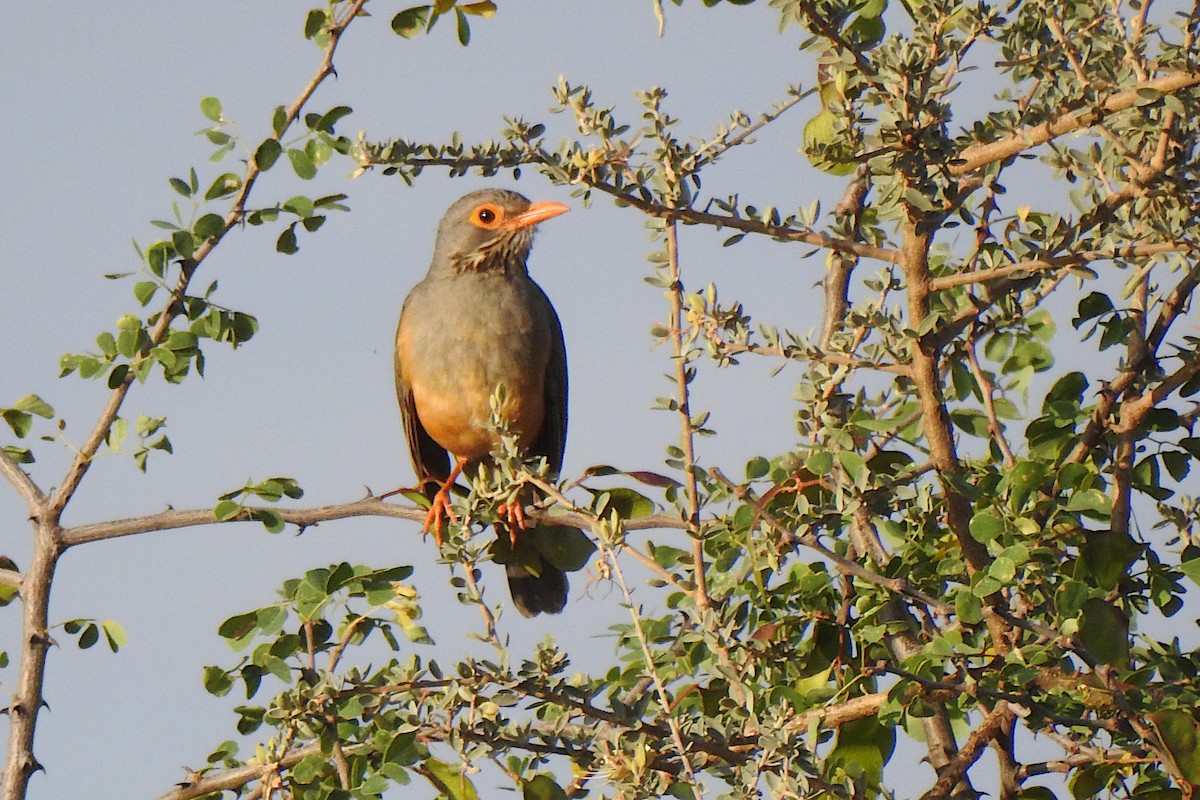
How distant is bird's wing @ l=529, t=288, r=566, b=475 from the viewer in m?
6.27

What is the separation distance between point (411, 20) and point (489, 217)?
327 centimetres

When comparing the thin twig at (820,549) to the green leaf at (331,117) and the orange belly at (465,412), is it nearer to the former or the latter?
the green leaf at (331,117)

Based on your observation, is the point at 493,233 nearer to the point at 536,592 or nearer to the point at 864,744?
the point at 536,592

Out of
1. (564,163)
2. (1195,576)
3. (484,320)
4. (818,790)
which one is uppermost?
(484,320)

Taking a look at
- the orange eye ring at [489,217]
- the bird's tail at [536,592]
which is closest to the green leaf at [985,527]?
the bird's tail at [536,592]

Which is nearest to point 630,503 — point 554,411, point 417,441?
point 554,411

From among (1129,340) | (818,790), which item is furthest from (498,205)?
(818,790)

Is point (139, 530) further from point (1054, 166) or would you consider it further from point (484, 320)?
point (484, 320)

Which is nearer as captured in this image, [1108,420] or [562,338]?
[1108,420]

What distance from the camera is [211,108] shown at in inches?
138

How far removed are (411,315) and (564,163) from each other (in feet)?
11.6

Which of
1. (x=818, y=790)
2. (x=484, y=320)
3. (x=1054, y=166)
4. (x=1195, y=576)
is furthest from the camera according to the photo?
(x=484, y=320)

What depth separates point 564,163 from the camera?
2928 mm

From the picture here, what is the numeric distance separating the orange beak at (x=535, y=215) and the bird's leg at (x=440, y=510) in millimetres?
1093
